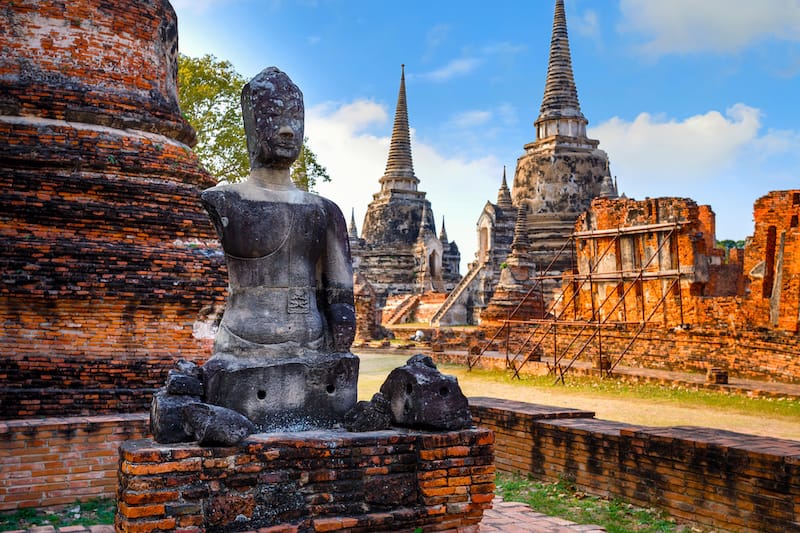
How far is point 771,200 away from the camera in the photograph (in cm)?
1407

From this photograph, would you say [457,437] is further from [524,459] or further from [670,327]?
[670,327]

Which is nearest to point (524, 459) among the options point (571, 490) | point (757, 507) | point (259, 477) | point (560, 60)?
point (571, 490)

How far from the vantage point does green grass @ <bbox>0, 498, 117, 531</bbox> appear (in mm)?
5508

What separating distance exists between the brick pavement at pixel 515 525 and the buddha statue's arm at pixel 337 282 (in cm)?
140

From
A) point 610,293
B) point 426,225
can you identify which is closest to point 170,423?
point 610,293

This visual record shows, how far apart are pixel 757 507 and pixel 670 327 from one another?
1024 centimetres

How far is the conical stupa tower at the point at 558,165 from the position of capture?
113 feet

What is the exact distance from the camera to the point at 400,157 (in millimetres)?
43562

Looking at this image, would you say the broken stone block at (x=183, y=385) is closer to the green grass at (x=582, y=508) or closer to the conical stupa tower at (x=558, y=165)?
the green grass at (x=582, y=508)

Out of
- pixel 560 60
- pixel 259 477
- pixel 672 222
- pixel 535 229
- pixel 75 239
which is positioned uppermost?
pixel 560 60

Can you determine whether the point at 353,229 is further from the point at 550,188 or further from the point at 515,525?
the point at 515,525

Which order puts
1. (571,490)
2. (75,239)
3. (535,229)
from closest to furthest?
(571,490)
(75,239)
(535,229)

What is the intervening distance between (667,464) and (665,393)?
668cm

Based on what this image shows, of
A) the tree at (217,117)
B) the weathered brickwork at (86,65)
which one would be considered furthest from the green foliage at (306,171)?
the weathered brickwork at (86,65)
